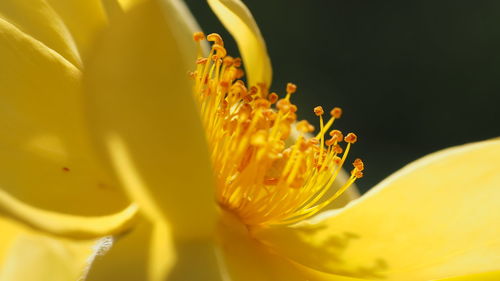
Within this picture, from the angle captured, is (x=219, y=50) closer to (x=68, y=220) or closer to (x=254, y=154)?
(x=254, y=154)

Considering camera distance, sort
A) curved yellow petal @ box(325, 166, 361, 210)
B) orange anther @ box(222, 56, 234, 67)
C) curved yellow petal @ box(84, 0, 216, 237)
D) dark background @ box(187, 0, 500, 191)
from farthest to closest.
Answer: dark background @ box(187, 0, 500, 191) < curved yellow petal @ box(325, 166, 361, 210) < orange anther @ box(222, 56, 234, 67) < curved yellow petal @ box(84, 0, 216, 237)

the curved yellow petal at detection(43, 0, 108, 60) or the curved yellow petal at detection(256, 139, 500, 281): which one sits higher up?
the curved yellow petal at detection(256, 139, 500, 281)

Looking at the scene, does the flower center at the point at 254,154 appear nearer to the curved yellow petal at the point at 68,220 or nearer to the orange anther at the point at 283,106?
the orange anther at the point at 283,106

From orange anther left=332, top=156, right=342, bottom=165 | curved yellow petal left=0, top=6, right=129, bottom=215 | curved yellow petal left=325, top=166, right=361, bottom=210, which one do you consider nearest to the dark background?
curved yellow petal left=325, top=166, right=361, bottom=210

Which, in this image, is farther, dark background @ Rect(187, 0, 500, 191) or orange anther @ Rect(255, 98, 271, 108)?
dark background @ Rect(187, 0, 500, 191)

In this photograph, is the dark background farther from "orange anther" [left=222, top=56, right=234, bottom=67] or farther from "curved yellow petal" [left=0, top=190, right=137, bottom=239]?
"curved yellow petal" [left=0, top=190, right=137, bottom=239]

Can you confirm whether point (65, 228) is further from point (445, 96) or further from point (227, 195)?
point (445, 96)
